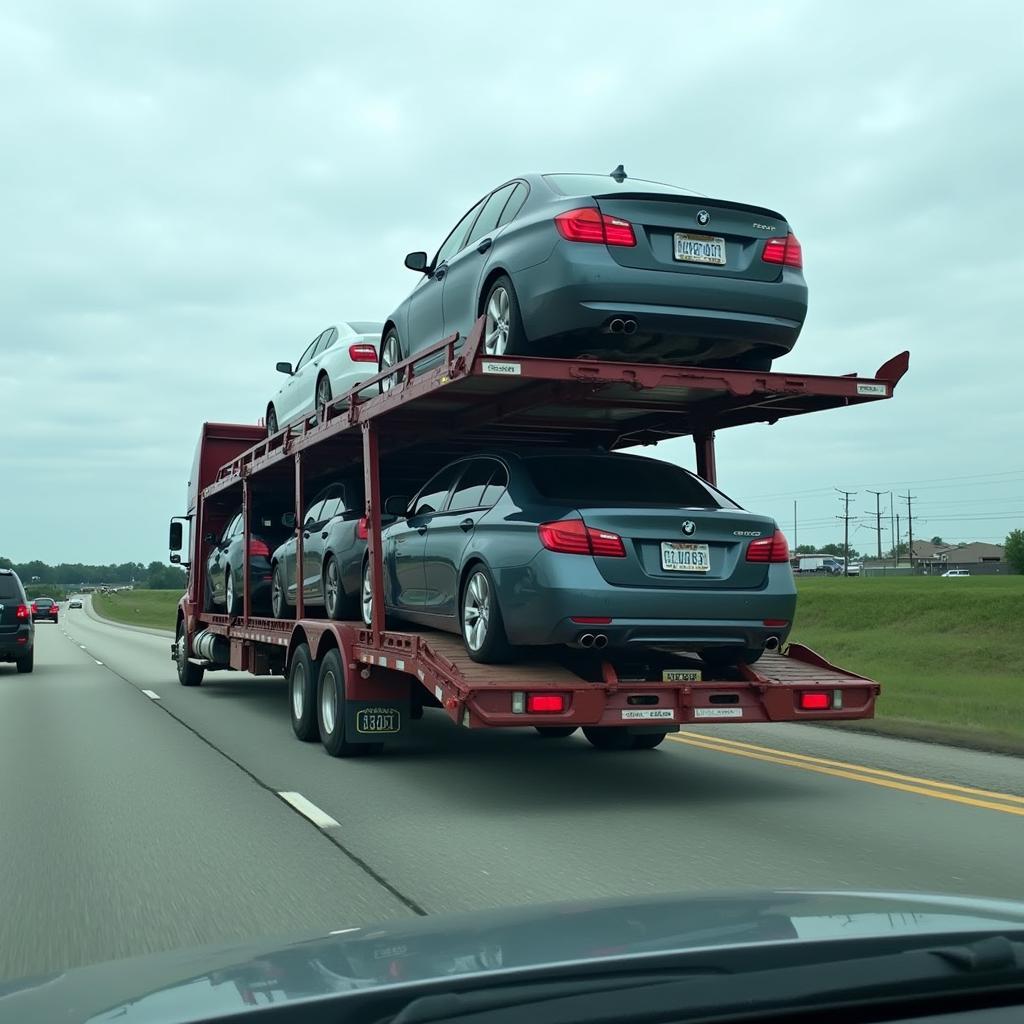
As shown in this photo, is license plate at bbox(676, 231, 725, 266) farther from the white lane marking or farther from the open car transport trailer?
the white lane marking

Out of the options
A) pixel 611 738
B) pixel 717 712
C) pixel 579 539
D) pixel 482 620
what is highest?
pixel 579 539

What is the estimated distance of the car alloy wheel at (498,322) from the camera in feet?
29.7

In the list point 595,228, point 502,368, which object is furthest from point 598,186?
point 502,368

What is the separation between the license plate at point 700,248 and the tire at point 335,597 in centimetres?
460

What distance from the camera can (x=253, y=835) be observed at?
7309mm

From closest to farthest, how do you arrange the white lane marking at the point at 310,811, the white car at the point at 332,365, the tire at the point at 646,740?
the white lane marking at the point at 310,811 → the tire at the point at 646,740 → the white car at the point at 332,365

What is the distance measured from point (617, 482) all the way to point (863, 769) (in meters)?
3.03

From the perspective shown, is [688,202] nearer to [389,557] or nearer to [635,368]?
[635,368]

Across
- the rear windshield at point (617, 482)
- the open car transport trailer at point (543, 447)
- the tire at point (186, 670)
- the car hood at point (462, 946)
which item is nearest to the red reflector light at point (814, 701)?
the open car transport trailer at point (543, 447)

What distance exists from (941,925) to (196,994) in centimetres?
141

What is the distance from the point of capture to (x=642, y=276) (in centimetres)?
825

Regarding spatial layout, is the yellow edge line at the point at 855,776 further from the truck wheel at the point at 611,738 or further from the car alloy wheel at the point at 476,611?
the car alloy wheel at the point at 476,611

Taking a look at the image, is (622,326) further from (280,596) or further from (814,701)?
(280,596)

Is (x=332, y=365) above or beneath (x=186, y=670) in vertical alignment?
above
